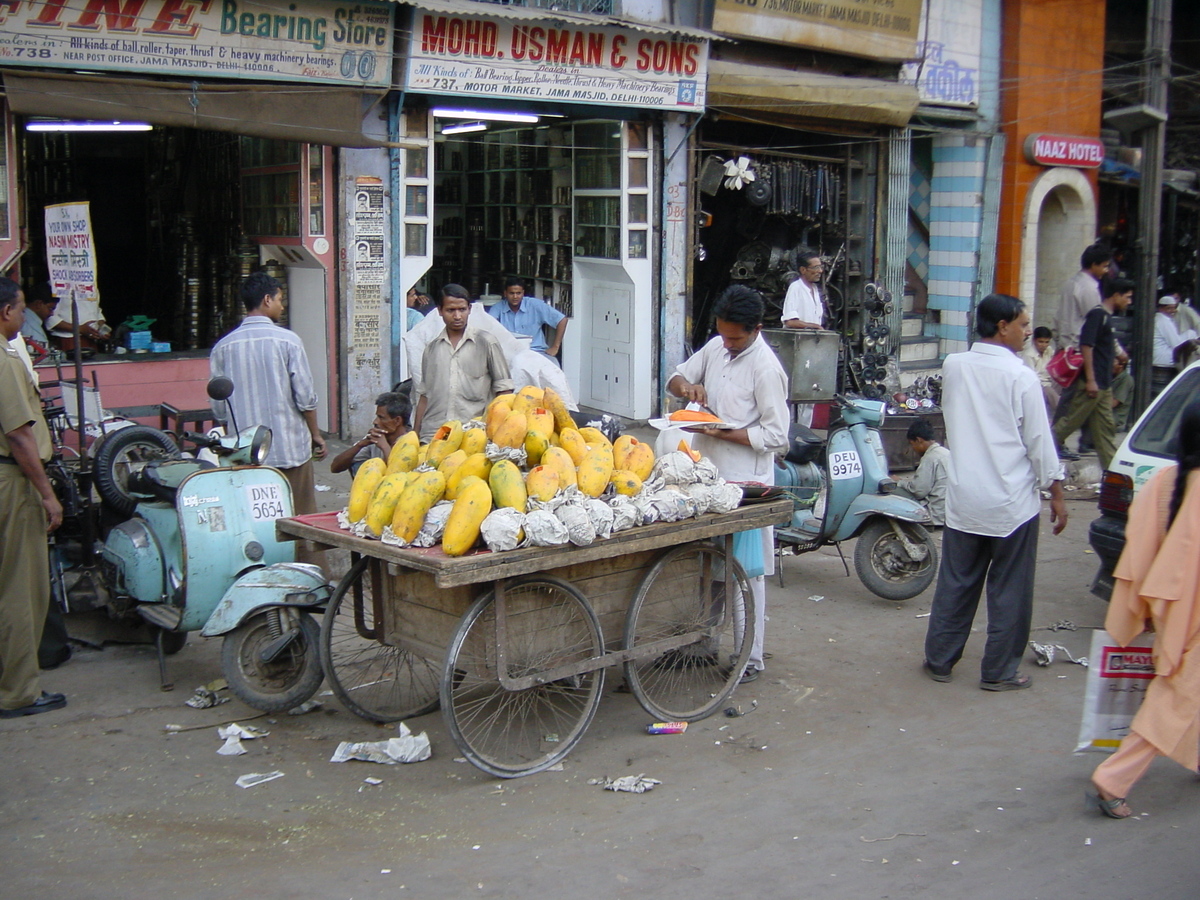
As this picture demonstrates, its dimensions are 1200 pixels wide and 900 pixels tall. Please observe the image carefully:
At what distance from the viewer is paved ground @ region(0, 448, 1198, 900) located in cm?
371

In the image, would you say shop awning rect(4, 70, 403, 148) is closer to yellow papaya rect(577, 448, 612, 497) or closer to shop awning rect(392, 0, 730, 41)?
shop awning rect(392, 0, 730, 41)

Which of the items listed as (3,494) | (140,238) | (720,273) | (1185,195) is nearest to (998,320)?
(3,494)

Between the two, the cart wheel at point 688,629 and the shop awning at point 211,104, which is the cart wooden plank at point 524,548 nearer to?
the cart wheel at point 688,629

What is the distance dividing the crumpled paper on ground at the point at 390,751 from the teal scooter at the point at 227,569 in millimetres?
352

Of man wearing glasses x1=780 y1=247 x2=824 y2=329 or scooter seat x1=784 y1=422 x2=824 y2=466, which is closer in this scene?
scooter seat x1=784 y1=422 x2=824 y2=466

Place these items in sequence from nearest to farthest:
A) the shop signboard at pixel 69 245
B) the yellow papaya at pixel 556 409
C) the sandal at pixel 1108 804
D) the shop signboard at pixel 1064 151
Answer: the sandal at pixel 1108 804
the yellow papaya at pixel 556 409
the shop signboard at pixel 69 245
the shop signboard at pixel 1064 151

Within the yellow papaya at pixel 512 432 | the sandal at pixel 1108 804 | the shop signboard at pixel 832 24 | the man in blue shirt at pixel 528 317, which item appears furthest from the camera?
the shop signboard at pixel 832 24

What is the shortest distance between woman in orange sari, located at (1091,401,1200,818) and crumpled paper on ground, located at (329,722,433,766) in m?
2.50

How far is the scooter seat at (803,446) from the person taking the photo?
279 inches

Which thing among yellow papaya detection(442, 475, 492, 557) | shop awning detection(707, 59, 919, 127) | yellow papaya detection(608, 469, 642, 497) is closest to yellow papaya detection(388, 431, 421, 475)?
yellow papaya detection(442, 475, 492, 557)

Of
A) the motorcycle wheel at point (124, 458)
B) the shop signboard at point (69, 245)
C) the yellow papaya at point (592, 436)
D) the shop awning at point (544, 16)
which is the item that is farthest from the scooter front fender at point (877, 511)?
the shop awning at point (544, 16)

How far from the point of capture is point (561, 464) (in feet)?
14.9

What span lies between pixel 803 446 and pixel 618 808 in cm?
335

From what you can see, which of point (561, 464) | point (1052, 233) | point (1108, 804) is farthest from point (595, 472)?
point (1052, 233)
